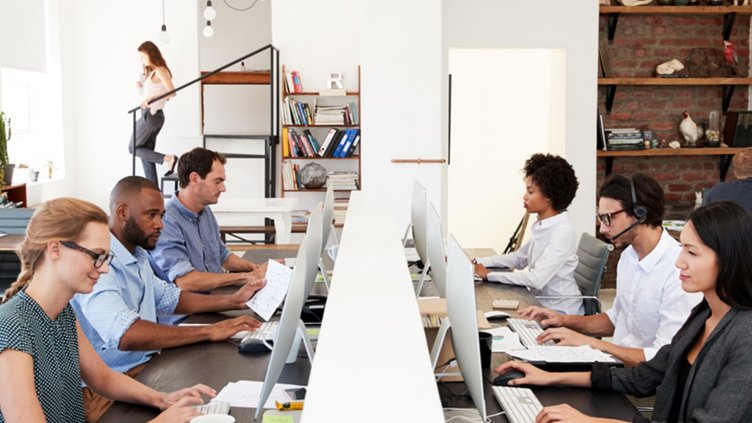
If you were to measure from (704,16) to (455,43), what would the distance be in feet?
6.95

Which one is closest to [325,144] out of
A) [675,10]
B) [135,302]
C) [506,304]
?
[675,10]

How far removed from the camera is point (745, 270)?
2.19 meters

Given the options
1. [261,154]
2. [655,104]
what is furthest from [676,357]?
[261,154]

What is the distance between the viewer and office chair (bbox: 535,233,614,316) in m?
4.32

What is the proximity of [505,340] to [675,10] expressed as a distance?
5245mm

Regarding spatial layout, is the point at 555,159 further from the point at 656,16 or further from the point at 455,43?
the point at 656,16

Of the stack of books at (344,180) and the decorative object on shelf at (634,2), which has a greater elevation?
the decorative object on shelf at (634,2)

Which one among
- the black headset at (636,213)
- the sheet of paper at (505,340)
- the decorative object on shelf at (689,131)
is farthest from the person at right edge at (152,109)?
the black headset at (636,213)

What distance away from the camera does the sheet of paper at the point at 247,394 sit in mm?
2500

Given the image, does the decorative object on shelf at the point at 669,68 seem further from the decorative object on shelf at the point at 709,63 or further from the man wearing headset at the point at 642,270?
the man wearing headset at the point at 642,270

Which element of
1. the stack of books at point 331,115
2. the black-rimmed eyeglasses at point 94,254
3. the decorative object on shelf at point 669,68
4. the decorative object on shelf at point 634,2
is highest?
the decorative object on shelf at point 634,2

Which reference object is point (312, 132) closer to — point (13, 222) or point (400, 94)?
point (400, 94)

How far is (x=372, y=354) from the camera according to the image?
1.78m

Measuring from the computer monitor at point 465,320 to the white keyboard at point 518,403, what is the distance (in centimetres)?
23
